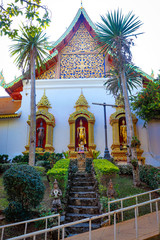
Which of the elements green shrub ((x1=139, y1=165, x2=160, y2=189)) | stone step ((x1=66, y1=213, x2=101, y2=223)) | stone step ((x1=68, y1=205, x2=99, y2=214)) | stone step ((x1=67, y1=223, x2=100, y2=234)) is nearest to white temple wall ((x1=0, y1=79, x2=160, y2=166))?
green shrub ((x1=139, y1=165, x2=160, y2=189))

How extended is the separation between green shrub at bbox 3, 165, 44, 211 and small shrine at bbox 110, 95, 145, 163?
26.2 feet

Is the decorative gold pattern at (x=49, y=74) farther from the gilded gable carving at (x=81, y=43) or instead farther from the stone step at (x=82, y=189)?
the stone step at (x=82, y=189)

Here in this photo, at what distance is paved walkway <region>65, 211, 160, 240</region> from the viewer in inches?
147

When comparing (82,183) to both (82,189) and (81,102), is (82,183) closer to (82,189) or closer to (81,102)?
(82,189)

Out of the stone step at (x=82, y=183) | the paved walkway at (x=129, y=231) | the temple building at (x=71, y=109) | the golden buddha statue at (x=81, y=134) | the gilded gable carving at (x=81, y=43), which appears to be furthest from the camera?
the gilded gable carving at (x=81, y=43)

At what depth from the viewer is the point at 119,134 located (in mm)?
13320

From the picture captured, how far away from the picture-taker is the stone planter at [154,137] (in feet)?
42.7

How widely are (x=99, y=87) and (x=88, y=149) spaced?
4.72 metres

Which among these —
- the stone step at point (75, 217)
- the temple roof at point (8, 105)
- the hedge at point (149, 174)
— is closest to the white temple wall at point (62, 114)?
the temple roof at point (8, 105)

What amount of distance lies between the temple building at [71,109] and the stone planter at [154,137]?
1.10 feet

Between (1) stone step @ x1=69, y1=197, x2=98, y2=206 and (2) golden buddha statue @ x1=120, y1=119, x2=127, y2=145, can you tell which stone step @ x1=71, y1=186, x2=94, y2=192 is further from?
(2) golden buddha statue @ x1=120, y1=119, x2=127, y2=145

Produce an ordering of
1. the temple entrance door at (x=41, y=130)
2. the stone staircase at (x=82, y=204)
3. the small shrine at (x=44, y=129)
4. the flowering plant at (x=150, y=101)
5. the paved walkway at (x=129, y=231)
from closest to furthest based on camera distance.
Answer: the paved walkway at (x=129, y=231) → the stone staircase at (x=82, y=204) → the flowering plant at (x=150, y=101) → the small shrine at (x=44, y=129) → the temple entrance door at (x=41, y=130)

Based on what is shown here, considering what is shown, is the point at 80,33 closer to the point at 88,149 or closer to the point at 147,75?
the point at 147,75

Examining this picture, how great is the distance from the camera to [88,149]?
1295 centimetres
